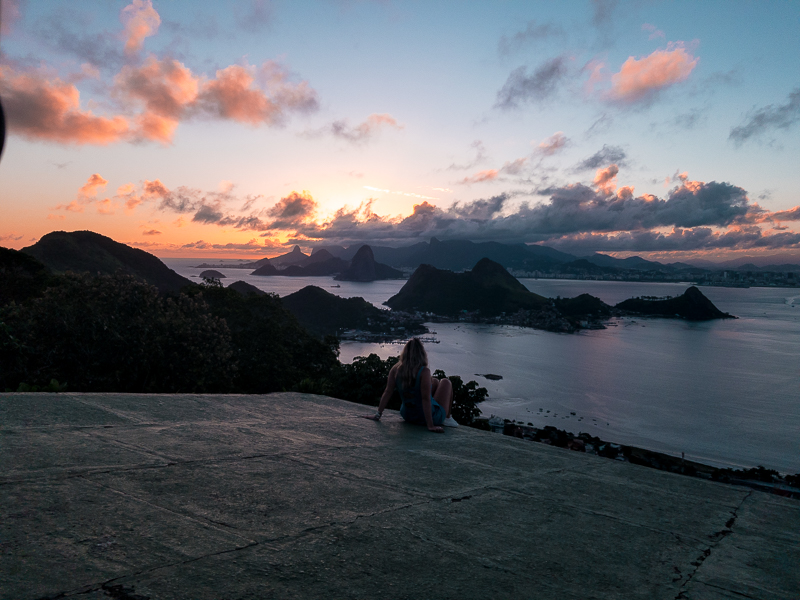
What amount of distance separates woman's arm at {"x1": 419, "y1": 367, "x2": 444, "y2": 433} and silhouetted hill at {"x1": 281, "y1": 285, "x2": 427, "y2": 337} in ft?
363

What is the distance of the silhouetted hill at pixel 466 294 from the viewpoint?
547ft

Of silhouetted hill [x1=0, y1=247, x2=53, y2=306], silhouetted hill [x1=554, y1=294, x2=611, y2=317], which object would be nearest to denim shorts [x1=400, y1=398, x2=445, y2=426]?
silhouetted hill [x1=0, y1=247, x2=53, y2=306]

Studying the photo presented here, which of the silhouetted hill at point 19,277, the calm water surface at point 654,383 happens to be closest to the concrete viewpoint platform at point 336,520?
the silhouetted hill at point 19,277

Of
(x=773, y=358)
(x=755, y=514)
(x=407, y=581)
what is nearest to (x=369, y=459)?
(x=407, y=581)

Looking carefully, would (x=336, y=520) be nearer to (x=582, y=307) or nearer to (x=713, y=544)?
(x=713, y=544)

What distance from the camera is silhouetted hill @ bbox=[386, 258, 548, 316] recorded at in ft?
547

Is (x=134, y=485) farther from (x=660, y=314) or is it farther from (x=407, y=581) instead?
(x=660, y=314)

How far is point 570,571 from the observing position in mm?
2426

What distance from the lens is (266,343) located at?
27.7 metres

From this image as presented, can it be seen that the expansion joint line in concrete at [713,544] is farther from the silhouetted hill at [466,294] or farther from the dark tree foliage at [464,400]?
the silhouetted hill at [466,294]

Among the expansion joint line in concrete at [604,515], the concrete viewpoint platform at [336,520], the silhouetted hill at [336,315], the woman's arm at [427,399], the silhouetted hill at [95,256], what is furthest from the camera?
the silhouetted hill at [336,315]

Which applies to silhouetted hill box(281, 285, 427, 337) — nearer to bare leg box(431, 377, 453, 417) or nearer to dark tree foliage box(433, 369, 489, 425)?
dark tree foliage box(433, 369, 489, 425)

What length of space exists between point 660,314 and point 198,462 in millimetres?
186965

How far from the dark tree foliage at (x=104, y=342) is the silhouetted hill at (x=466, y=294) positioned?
5929 inches
